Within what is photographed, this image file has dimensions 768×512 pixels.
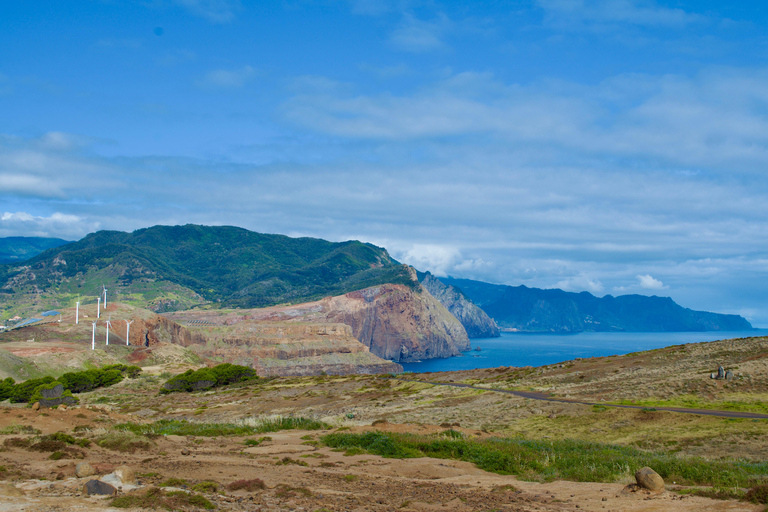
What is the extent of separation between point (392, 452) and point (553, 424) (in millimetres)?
18062

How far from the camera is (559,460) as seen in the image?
68.2ft

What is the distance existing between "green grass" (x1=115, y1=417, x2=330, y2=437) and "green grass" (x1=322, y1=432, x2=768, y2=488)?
24.2 feet

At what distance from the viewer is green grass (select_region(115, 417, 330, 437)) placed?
98.2 feet

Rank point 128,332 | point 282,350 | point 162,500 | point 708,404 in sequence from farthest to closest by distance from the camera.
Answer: point 282,350 < point 128,332 < point 708,404 < point 162,500

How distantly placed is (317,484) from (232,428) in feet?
59.0

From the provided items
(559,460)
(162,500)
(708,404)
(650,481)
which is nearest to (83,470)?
(162,500)

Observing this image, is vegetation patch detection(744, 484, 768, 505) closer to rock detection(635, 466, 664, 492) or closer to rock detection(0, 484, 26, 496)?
rock detection(635, 466, 664, 492)

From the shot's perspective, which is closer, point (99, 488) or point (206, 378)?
point (99, 488)

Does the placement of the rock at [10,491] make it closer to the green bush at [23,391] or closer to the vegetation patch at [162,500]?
the vegetation patch at [162,500]

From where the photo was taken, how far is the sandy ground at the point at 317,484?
13.4 m

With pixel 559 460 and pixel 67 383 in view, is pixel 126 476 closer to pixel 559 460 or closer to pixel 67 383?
pixel 559 460

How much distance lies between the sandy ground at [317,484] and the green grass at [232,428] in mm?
5843

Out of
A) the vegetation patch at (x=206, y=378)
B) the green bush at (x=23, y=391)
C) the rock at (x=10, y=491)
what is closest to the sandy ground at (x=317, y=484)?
the rock at (x=10, y=491)

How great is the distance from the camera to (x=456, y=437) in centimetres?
2773
